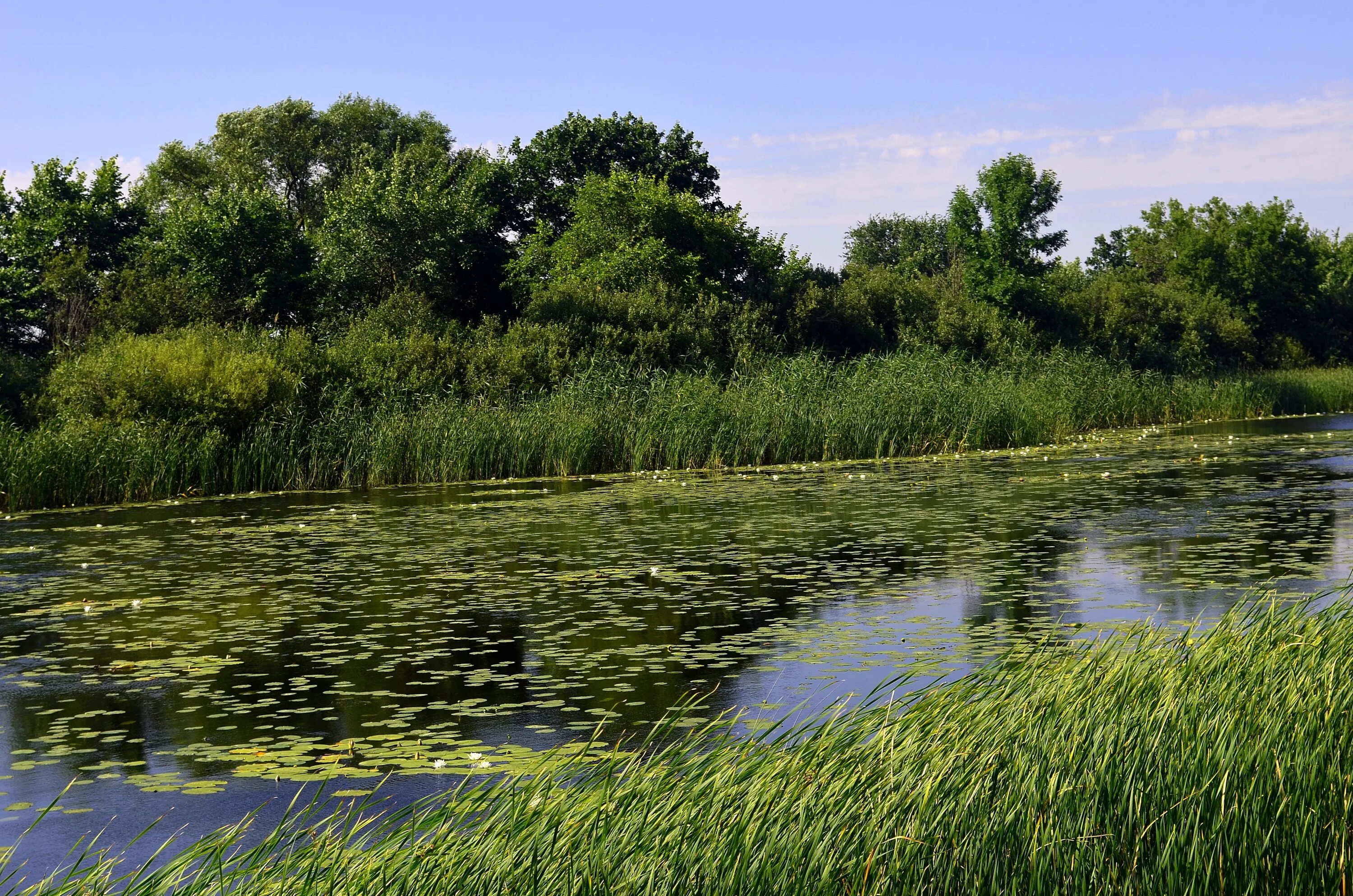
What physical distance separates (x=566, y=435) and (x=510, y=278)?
47.8 ft

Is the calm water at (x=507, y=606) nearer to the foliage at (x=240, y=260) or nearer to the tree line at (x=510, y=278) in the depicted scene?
the tree line at (x=510, y=278)

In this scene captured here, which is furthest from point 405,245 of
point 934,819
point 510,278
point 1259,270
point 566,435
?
point 1259,270

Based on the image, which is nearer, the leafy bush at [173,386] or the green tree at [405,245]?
the leafy bush at [173,386]

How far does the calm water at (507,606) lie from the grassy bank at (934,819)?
69.0 inches

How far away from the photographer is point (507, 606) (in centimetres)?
1008

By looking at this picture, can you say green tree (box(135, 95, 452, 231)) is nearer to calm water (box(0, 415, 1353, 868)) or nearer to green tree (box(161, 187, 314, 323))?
green tree (box(161, 187, 314, 323))

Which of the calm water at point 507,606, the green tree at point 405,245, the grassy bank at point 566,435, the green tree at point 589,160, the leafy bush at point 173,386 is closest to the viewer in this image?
the calm water at point 507,606

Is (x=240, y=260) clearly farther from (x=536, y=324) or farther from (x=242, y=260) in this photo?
(x=536, y=324)

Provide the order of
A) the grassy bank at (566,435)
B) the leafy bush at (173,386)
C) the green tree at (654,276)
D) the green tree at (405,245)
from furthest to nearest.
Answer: the green tree at (405,245)
the green tree at (654,276)
the leafy bush at (173,386)
the grassy bank at (566,435)

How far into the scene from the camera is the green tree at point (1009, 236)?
4569cm

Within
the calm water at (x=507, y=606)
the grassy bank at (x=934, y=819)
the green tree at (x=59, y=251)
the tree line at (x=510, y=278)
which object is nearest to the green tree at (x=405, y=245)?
the tree line at (x=510, y=278)

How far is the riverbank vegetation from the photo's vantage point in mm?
22047

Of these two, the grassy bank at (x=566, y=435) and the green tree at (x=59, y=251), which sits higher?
the green tree at (x=59, y=251)

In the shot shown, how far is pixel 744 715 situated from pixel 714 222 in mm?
33619
